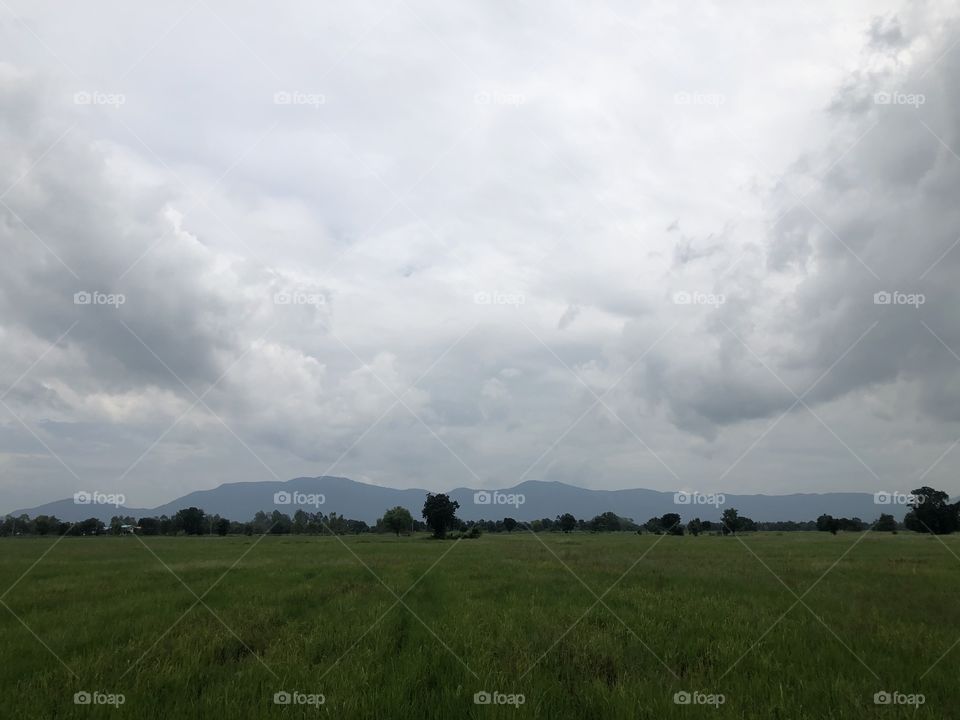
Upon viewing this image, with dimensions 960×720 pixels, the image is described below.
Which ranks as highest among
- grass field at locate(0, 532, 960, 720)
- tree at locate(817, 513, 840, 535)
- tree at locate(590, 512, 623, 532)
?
grass field at locate(0, 532, 960, 720)

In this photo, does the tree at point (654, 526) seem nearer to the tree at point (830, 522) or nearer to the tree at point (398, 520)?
the tree at point (830, 522)

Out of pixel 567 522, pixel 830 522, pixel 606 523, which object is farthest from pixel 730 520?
pixel 567 522

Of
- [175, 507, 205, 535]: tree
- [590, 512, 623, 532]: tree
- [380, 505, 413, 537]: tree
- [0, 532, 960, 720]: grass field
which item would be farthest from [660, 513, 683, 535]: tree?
[175, 507, 205, 535]: tree

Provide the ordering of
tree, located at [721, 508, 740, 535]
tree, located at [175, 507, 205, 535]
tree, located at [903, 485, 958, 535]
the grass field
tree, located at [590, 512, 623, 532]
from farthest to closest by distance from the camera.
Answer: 1. tree, located at [590, 512, 623, 532]
2. tree, located at [175, 507, 205, 535]
3. tree, located at [721, 508, 740, 535]
4. tree, located at [903, 485, 958, 535]
5. the grass field

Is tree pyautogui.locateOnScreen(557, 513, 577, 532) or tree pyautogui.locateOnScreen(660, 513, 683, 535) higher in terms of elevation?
tree pyautogui.locateOnScreen(660, 513, 683, 535)

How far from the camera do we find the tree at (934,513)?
3081 inches

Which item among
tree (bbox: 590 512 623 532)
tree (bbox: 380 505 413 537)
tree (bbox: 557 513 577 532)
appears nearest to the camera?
tree (bbox: 380 505 413 537)

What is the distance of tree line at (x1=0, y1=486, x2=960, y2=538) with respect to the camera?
8125cm

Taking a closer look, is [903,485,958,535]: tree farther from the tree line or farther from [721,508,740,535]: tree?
[721,508,740,535]: tree

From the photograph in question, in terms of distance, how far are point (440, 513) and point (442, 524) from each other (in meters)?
2.02

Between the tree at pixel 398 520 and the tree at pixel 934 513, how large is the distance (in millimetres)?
94652

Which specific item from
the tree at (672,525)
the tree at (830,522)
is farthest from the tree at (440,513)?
the tree at (830,522)

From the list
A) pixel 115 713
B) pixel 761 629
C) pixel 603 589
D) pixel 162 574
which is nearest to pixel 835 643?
pixel 761 629

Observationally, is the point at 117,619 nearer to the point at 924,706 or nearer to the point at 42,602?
the point at 42,602
